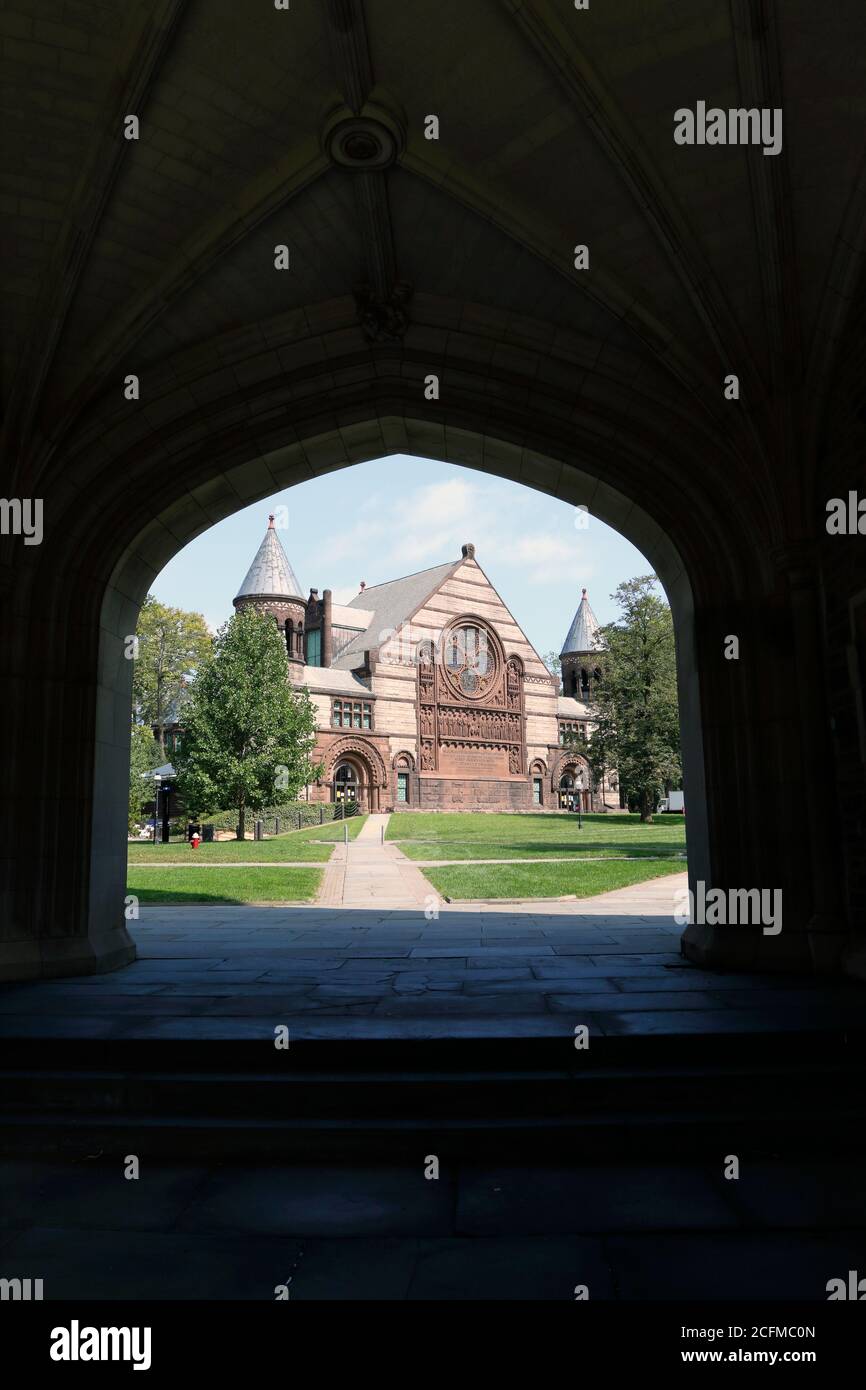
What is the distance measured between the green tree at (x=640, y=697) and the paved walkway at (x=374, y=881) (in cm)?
1090

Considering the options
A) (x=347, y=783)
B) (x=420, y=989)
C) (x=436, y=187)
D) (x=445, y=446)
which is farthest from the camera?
(x=347, y=783)

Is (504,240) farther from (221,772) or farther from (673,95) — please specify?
(221,772)

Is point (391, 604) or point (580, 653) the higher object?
point (391, 604)

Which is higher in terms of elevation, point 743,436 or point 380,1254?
point 743,436

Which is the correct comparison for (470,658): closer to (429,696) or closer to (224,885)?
(429,696)

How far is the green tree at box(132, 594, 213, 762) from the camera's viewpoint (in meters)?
43.1

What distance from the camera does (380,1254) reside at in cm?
271

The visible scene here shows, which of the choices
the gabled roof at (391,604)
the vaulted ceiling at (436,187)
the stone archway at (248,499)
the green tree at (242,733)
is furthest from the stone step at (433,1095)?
the gabled roof at (391,604)

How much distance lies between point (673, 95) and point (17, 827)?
21.7 feet

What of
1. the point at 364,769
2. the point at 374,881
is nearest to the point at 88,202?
the point at 374,881

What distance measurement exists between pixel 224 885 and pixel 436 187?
11404mm

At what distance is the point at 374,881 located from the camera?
15758 millimetres

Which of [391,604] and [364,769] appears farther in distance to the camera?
[391,604]

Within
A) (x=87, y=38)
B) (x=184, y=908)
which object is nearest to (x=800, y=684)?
(x=87, y=38)
